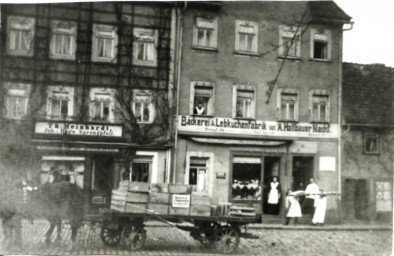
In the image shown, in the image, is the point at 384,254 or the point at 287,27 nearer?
the point at 384,254

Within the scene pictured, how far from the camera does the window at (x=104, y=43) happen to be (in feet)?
22.4

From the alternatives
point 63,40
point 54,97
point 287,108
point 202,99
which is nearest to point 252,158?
point 287,108

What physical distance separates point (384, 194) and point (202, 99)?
245 cm

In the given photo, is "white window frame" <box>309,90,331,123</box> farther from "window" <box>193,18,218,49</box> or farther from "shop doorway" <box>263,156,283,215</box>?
"window" <box>193,18,218,49</box>

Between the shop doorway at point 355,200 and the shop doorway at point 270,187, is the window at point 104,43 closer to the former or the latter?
the shop doorway at point 270,187

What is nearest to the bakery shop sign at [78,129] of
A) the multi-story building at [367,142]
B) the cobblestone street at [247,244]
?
the cobblestone street at [247,244]

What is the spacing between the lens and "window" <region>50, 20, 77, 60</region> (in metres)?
6.67

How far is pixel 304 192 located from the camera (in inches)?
278

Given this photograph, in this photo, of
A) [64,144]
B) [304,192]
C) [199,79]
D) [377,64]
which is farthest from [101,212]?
[377,64]

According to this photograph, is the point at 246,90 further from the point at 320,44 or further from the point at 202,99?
the point at 320,44

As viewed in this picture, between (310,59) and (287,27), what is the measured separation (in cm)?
49

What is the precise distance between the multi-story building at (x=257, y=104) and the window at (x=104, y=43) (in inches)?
33.6

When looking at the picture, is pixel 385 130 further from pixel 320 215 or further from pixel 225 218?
pixel 225 218

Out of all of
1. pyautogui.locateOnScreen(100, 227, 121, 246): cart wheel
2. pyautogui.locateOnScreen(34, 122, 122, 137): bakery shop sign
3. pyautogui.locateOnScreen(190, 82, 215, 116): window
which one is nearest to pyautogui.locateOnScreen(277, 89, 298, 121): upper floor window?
pyautogui.locateOnScreen(190, 82, 215, 116): window
